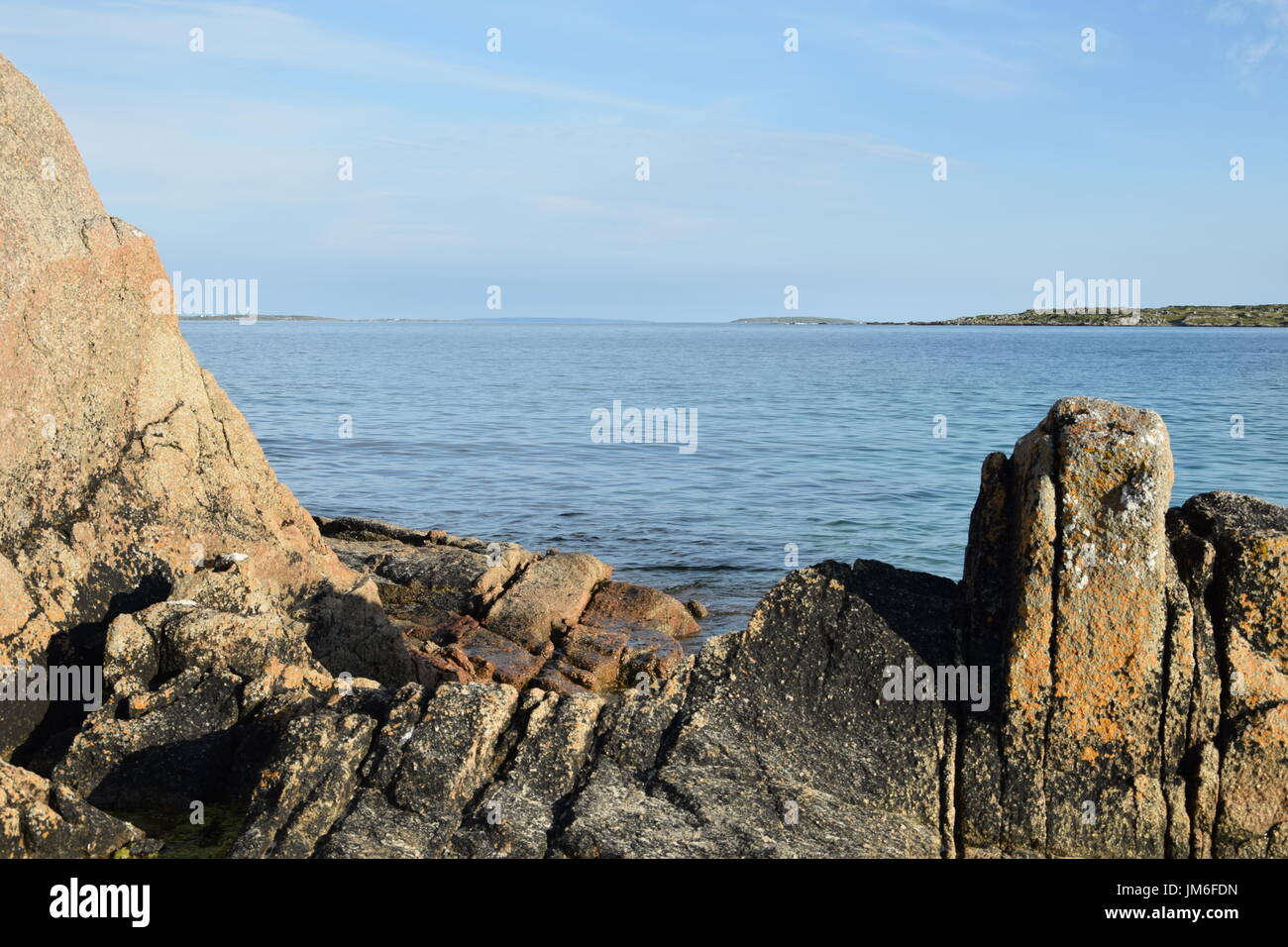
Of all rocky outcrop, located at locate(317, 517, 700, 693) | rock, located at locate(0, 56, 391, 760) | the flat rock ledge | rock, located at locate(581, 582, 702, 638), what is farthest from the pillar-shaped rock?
rock, located at locate(581, 582, 702, 638)

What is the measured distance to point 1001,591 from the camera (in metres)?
8.56

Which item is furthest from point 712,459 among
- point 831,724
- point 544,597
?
point 831,724

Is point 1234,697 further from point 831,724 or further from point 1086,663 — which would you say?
point 831,724

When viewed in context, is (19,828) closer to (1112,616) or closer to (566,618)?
(1112,616)

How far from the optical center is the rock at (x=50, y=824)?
7.68 m

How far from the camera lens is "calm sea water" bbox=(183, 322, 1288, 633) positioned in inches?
1064

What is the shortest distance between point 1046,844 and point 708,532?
19.8 metres

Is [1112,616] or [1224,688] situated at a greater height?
[1112,616]

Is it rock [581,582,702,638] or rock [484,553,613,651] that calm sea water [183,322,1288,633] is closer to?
rock [581,582,702,638]

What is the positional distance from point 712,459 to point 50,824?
34058 millimetres

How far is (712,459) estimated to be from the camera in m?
41.1

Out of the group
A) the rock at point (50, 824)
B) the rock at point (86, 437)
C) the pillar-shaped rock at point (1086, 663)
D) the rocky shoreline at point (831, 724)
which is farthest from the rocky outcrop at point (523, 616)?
the pillar-shaped rock at point (1086, 663)

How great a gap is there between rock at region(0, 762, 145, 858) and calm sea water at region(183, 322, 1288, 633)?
12.4 m

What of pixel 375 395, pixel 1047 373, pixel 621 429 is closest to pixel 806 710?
pixel 621 429
